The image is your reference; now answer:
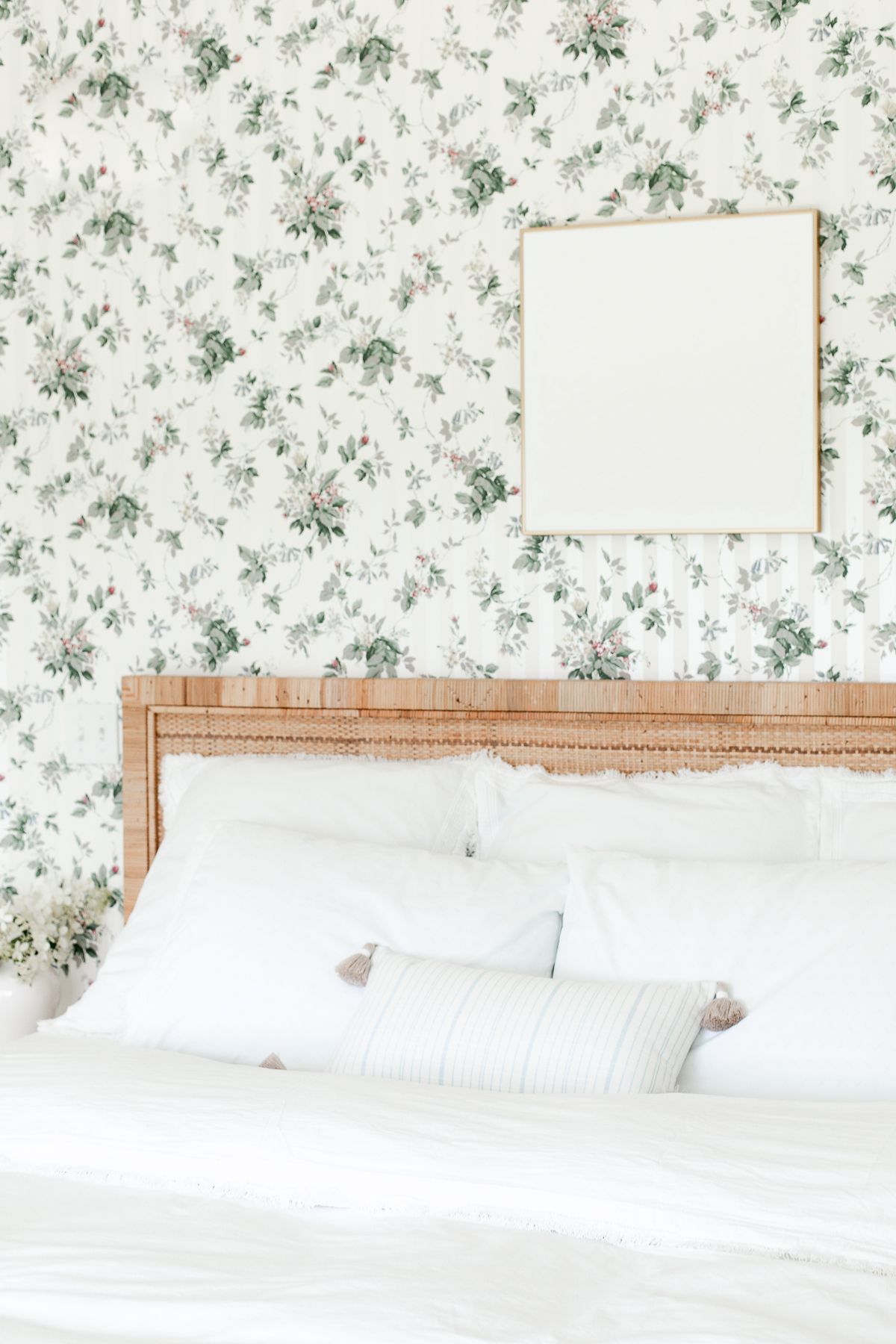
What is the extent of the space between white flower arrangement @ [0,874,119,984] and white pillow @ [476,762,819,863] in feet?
2.83

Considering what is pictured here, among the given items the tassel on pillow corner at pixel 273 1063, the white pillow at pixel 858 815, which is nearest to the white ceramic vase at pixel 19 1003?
the tassel on pillow corner at pixel 273 1063

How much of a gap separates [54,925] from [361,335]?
4.17ft

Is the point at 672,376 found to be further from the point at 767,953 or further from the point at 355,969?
the point at 355,969

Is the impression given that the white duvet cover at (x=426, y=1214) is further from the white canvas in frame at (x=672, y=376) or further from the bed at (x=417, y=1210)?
the white canvas in frame at (x=672, y=376)

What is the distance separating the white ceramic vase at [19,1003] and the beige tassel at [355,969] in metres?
0.88

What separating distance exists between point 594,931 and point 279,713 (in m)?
0.85

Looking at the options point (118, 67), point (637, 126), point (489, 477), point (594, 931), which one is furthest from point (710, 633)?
point (118, 67)

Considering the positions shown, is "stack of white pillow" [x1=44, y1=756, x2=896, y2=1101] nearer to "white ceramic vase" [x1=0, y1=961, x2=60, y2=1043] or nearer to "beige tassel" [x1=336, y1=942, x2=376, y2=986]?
"beige tassel" [x1=336, y1=942, x2=376, y2=986]

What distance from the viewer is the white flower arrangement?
2400 millimetres

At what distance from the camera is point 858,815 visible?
201 cm

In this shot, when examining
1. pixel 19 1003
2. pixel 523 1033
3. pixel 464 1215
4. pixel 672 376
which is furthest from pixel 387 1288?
pixel 672 376

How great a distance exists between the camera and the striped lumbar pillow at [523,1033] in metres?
1.56

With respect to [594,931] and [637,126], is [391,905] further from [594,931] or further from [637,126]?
[637,126]

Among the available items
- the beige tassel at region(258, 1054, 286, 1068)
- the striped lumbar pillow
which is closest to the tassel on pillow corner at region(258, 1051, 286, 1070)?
the beige tassel at region(258, 1054, 286, 1068)
